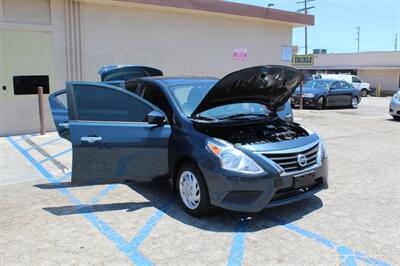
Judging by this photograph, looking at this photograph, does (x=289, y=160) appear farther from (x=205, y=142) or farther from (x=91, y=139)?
(x=91, y=139)

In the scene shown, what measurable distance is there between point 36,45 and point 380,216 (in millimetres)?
9200

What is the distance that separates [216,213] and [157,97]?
1797 millimetres

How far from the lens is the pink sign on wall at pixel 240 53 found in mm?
14844

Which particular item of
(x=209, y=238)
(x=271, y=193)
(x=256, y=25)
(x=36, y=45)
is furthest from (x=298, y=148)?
(x=256, y=25)

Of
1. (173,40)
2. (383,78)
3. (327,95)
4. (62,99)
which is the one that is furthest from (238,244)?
(383,78)

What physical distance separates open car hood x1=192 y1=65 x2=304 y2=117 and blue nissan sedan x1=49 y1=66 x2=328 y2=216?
0.01 m

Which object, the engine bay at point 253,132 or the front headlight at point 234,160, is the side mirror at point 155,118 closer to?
the engine bay at point 253,132

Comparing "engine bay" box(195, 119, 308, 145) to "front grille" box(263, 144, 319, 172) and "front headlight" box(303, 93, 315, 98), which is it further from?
"front headlight" box(303, 93, 315, 98)

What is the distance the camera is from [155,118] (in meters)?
4.87

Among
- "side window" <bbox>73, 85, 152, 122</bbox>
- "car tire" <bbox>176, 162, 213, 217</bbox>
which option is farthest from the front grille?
"side window" <bbox>73, 85, 152, 122</bbox>

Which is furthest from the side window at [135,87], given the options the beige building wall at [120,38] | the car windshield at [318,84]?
the car windshield at [318,84]

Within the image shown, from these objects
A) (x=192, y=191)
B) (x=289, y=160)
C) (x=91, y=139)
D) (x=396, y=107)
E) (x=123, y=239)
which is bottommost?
(x=123, y=239)

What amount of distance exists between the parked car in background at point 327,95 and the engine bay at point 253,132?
13.9 metres

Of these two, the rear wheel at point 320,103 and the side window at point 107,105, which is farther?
the rear wheel at point 320,103
